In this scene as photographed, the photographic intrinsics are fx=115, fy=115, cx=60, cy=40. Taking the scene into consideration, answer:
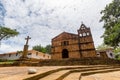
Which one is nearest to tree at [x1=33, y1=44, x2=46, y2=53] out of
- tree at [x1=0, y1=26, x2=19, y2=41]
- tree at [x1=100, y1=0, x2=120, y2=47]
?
tree at [x1=0, y1=26, x2=19, y2=41]

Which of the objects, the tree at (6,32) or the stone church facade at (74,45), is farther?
the tree at (6,32)

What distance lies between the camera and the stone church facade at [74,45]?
2444 centimetres

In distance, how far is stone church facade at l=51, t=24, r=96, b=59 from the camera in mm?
24438

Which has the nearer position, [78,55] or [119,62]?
[119,62]

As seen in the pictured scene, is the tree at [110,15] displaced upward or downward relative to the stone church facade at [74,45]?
upward

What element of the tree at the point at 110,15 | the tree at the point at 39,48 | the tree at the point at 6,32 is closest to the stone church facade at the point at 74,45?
the tree at the point at 110,15

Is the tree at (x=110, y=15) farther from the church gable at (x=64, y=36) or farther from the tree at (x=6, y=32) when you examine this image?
the tree at (x=6, y=32)

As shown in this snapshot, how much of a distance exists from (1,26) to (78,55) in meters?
26.0

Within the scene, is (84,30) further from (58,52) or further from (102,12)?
(58,52)

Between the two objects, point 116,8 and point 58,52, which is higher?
point 116,8

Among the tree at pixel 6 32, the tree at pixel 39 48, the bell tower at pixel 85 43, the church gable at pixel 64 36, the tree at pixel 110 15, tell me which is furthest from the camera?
the tree at pixel 39 48

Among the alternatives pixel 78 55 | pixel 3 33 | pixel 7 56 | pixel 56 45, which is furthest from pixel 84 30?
pixel 7 56

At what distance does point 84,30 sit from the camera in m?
25.8

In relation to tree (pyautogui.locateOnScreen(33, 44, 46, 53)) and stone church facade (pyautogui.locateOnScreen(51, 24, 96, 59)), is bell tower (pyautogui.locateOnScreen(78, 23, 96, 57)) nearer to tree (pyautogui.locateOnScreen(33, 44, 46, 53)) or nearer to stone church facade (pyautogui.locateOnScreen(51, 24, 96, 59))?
stone church facade (pyautogui.locateOnScreen(51, 24, 96, 59))
